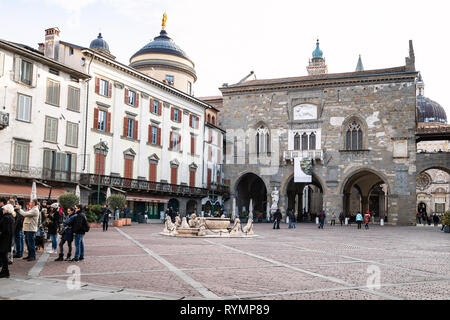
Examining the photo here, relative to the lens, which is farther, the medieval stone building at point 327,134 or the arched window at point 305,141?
the arched window at point 305,141

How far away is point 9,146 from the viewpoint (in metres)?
27.8

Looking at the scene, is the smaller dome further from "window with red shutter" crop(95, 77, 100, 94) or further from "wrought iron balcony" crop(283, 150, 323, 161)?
"wrought iron balcony" crop(283, 150, 323, 161)

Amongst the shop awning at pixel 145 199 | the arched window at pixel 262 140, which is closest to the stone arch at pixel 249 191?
the arched window at pixel 262 140

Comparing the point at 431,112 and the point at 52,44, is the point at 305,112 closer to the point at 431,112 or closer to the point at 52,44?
the point at 52,44

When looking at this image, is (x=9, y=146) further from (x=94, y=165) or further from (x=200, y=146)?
(x=200, y=146)

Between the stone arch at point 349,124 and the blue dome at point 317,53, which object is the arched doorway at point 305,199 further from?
the blue dome at point 317,53

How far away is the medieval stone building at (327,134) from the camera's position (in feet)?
148

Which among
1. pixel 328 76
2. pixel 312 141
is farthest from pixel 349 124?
pixel 328 76

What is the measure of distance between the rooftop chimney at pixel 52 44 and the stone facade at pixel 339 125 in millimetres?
21910

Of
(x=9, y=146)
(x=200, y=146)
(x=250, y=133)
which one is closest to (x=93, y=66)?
(x=9, y=146)

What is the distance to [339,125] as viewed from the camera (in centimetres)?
4728

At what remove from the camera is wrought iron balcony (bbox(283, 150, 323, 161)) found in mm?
47287

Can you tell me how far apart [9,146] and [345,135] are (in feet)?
103

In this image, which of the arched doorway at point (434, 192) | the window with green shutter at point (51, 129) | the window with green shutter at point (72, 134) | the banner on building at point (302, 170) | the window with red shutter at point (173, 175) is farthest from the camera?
the arched doorway at point (434, 192)
